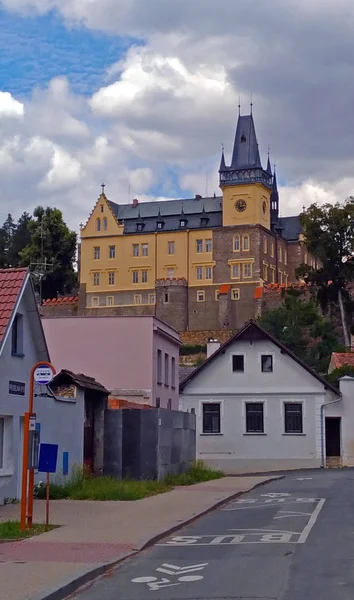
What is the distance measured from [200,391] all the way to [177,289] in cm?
5670

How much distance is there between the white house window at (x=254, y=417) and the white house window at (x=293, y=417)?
1288mm

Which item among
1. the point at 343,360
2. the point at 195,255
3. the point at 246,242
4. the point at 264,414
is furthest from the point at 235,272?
the point at 264,414

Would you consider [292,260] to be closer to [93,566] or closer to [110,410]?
[110,410]

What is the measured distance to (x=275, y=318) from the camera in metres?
79.4

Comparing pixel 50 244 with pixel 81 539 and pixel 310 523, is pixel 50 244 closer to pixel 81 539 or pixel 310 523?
pixel 310 523

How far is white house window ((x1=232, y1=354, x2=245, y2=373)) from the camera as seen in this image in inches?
1975

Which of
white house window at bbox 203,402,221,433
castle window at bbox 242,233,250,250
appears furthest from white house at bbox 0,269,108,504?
castle window at bbox 242,233,250,250

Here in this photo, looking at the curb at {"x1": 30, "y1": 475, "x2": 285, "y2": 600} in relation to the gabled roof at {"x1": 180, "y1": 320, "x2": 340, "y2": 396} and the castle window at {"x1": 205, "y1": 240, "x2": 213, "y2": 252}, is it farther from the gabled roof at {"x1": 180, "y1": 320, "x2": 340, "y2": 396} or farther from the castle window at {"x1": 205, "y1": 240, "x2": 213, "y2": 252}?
the castle window at {"x1": 205, "y1": 240, "x2": 213, "y2": 252}

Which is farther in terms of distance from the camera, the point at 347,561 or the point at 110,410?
the point at 110,410

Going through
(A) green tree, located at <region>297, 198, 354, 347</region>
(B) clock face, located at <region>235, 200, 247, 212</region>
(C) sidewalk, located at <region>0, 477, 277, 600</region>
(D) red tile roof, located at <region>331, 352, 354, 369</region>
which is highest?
(B) clock face, located at <region>235, 200, 247, 212</region>

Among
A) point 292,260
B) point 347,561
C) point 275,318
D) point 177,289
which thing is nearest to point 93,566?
point 347,561

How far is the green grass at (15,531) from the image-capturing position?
1501 centimetres

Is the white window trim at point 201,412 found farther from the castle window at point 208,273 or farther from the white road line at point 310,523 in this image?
the castle window at point 208,273

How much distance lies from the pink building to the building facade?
6303cm
